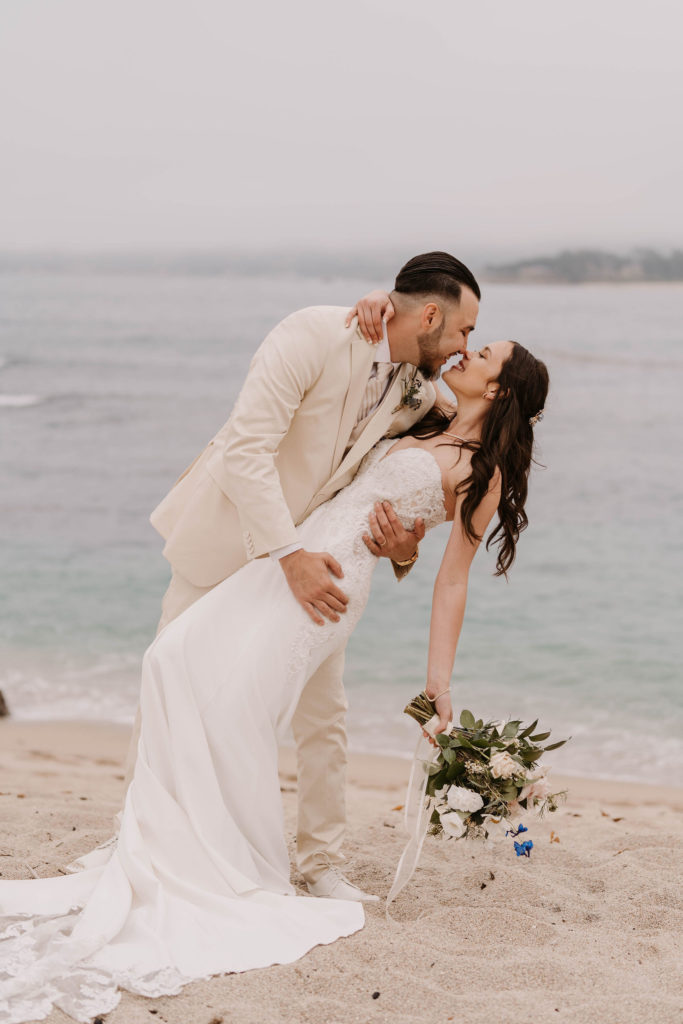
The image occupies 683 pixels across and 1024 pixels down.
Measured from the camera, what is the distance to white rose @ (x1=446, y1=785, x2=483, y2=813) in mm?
3158

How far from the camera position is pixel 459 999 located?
2678 millimetres

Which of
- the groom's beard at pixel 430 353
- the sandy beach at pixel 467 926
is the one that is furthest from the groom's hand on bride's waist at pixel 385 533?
the sandy beach at pixel 467 926

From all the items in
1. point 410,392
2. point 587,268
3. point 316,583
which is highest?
point 587,268

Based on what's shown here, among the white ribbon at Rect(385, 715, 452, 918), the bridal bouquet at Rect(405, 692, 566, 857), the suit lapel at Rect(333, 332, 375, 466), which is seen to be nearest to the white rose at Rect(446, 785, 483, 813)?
the bridal bouquet at Rect(405, 692, 566, 857)

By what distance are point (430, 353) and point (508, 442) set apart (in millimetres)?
387

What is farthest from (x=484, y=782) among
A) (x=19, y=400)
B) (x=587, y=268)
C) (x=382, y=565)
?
(x=587, y=268)

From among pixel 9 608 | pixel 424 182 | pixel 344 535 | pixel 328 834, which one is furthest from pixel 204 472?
pixel 424 182

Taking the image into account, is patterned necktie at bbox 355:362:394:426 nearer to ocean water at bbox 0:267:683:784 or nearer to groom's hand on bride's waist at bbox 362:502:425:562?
groom's hand on bride's waist at bbox 362:502:425:562

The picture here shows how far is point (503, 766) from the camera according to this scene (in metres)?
3.11

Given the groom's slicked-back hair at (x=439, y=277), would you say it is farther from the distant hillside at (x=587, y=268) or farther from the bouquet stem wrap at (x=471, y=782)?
the distant hillside at (x=587, y=268)

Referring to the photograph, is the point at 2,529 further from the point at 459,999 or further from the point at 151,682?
the point at 459,999

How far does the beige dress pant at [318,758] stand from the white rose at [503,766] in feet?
2.31

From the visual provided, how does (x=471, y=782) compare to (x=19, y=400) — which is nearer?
(x=471, y=782)

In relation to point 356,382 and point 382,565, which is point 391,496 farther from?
point 382,565
